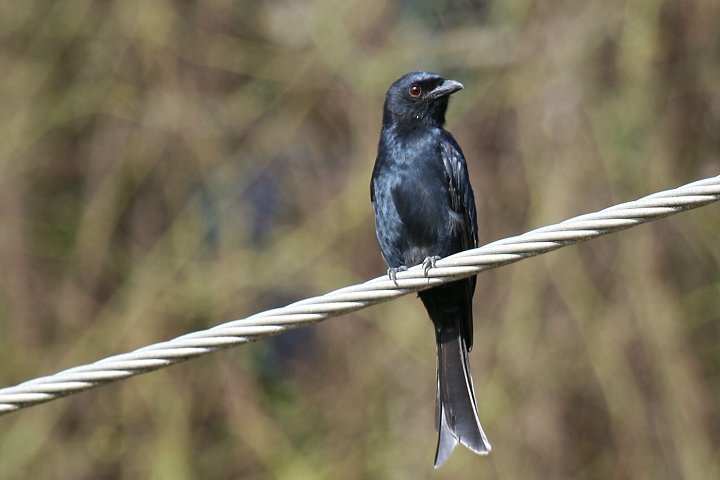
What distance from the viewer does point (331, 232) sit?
9.22 m

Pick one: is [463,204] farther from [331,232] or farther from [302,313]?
[331,232]

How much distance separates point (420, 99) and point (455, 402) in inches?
62.9

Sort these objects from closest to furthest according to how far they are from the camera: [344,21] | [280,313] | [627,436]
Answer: [280,313], [627,436], [344,21]

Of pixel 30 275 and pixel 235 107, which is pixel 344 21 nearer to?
pixel 235 107

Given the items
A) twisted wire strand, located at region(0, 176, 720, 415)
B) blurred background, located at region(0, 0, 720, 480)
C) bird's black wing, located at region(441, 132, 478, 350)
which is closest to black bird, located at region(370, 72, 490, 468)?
bird's black wing, located at region(441, 132, 478, 350)

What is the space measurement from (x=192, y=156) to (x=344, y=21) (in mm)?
1588

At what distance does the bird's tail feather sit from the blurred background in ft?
8.47

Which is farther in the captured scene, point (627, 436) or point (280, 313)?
point (627, 436)

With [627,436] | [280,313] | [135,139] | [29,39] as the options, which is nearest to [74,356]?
[135,139]

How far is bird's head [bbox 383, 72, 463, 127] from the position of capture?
6121 mm

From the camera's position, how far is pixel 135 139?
32.3ft

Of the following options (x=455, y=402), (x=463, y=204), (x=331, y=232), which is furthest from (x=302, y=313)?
(x=331, y=232)

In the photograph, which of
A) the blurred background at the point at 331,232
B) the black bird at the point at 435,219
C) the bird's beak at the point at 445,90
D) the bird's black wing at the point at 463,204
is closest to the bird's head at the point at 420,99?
the bird's beak at the point at 445,90

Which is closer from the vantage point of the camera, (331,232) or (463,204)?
(463,204)
